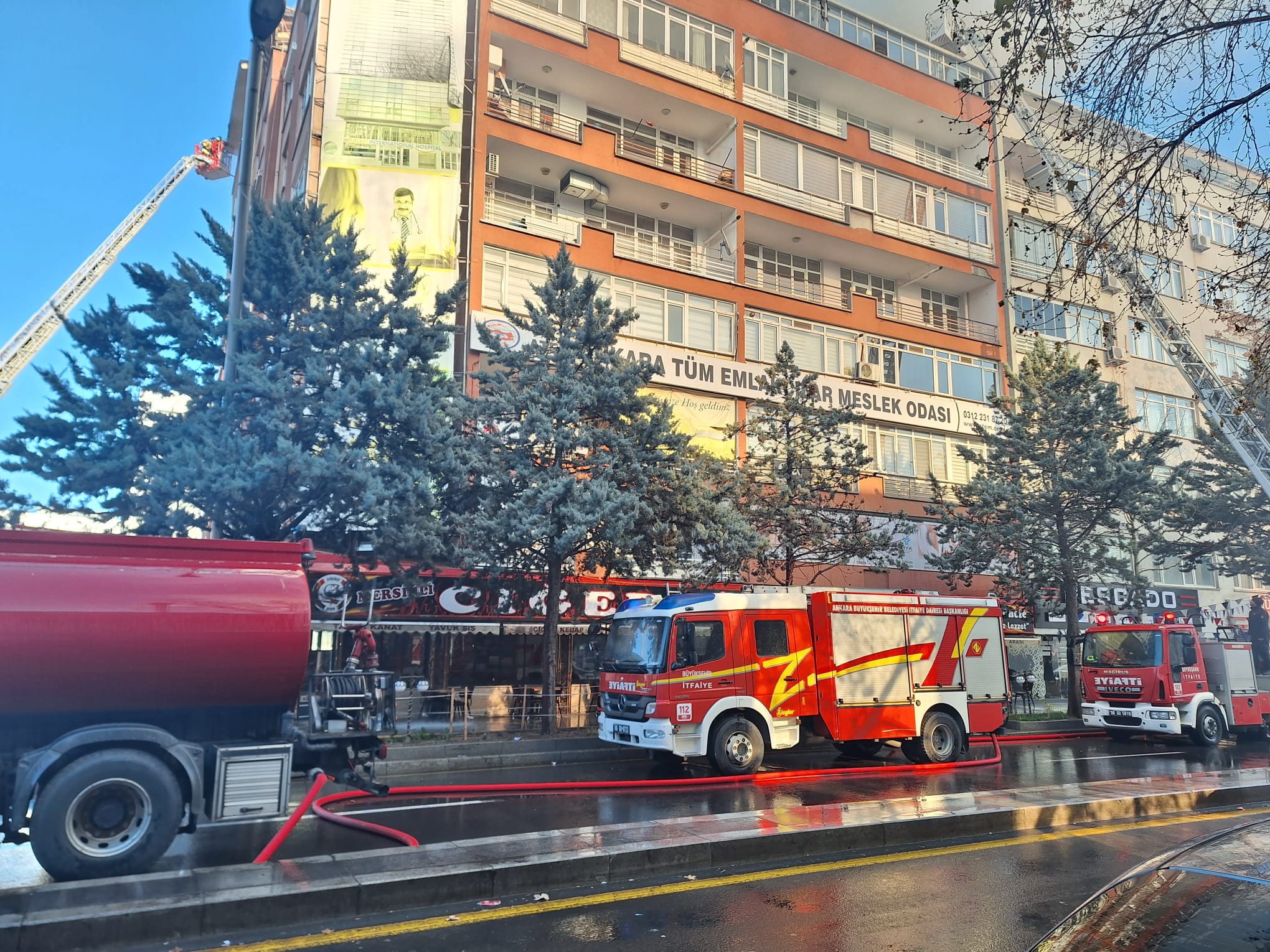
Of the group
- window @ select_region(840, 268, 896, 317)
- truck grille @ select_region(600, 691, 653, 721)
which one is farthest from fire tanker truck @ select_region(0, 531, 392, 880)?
window @ select_region(840, 268, 896, 317)

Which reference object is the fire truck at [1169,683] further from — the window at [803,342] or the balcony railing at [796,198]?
the balcony railing at [796,198]

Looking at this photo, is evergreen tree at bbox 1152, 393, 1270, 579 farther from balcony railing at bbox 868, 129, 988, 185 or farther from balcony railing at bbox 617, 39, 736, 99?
balcony railing at bbox 617, 39, 736, 99

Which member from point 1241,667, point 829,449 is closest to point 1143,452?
point 1241,667

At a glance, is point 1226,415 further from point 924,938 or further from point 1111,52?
point 924,938

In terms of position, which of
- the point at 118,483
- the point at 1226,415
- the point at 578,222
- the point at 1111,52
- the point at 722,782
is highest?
the point at 578,222

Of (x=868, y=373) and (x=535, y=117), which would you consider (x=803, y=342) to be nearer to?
(x=868, y=373)

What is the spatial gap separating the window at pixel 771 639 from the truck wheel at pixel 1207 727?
10.6m

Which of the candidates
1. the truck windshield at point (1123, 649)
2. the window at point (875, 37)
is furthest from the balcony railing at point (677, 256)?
the truck windshield at point (1123, 649)

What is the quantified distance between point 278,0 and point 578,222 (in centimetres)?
1723

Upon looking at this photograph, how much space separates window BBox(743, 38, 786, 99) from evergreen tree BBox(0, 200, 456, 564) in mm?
19996

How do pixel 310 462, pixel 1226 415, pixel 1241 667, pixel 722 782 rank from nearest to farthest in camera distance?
pixel 722 782
pixel 310 462
pixel 1241 667
pixel 1226 415

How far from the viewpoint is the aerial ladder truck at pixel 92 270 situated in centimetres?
5653

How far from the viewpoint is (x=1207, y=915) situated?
104 inches

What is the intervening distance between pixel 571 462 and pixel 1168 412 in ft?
111
